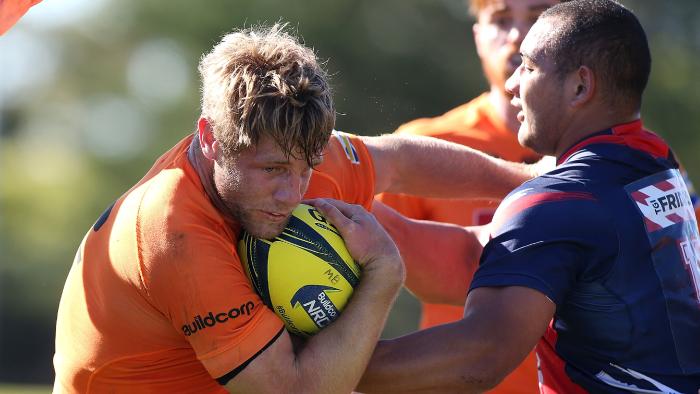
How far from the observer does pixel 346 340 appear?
407 centimetres

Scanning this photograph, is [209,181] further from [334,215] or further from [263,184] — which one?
[334,215]

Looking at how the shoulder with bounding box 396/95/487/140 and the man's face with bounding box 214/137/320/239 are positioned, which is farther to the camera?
the shoulder with bounding box 396/95/487/140

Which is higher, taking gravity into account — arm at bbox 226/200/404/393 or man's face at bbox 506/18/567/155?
man's face at bbox 506/18/567/155

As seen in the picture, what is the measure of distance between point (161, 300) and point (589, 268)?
5.11ft

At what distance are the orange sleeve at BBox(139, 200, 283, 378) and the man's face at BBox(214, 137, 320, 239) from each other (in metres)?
0.18

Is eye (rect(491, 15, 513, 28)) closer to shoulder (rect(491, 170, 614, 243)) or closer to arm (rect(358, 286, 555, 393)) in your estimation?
shoulder (rect(491, 170, 614, 243))

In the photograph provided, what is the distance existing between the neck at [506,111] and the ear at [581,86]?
2165mm

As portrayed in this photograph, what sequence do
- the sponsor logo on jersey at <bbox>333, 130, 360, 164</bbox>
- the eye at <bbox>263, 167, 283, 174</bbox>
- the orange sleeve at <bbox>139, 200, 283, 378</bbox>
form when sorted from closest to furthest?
the orange sleeve at <bbox>139, 200, 283, 378</bbox> → the eye at <bbox>263, 167, 283, 174</bbox> → the sponsor logo on jersey at <bbox>333, 130, 360, 164</bbox>

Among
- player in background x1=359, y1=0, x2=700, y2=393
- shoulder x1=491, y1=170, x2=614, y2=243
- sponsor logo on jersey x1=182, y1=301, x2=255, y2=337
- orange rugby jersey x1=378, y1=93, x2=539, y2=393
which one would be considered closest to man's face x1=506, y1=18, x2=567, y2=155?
player in background x1=359, y1=0, x2=700, y2=393

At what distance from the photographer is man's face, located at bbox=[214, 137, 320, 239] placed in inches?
161

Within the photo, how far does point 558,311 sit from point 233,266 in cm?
124

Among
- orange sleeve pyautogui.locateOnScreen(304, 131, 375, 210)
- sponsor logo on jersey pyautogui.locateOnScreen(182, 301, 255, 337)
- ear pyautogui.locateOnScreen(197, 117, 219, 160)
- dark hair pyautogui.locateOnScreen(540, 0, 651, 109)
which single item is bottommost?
sponsor logo on jersey pyautogui.locateOnScreen(182, 301, 255, 337)

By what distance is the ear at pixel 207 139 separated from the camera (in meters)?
4.18

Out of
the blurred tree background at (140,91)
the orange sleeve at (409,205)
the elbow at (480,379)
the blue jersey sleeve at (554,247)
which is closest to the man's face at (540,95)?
the blue jersey sleeve at (554,247)
